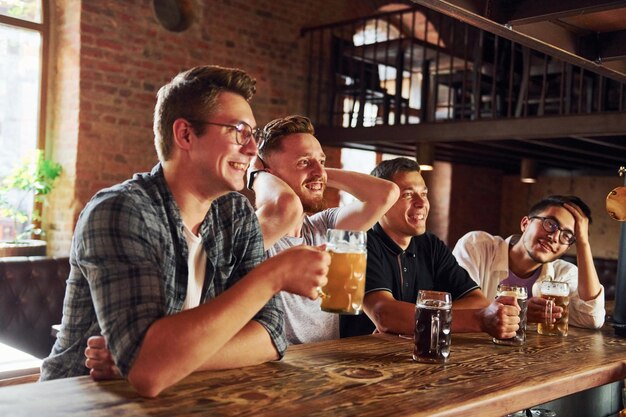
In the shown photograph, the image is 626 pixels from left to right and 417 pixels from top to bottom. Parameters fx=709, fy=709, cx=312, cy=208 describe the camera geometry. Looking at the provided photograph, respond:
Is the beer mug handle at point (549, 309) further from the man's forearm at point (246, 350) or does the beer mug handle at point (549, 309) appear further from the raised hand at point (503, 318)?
the man's forearm at point (246, 350)

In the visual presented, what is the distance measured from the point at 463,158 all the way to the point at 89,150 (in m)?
4.87

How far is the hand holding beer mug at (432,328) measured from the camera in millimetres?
1788

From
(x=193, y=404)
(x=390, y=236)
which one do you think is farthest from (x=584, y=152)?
(x=193, y=404)

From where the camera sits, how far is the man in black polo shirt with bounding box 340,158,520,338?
239cm

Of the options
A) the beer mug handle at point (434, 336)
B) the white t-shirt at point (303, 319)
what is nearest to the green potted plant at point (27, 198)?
the white t-shirt at point (303, 319)

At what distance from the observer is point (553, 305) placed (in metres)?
2.32

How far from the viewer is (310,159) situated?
2461mm

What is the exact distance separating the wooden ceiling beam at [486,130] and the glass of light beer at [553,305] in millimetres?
3628

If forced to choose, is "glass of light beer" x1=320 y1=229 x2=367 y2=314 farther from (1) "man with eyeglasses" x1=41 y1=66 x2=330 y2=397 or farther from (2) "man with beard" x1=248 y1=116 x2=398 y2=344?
(2) "man with beard" x1=248 y1=116 x2=398 y2=344

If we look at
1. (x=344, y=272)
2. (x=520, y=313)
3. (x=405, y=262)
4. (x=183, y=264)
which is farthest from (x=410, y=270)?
(x=183, y=264)

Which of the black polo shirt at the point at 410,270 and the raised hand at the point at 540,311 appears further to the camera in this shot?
the black polo shirt at the point at 410,270

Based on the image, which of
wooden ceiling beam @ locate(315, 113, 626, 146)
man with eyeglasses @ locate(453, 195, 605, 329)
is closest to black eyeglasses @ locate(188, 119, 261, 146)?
man with eyeglasses @ locate(453, 195, 605, 329)

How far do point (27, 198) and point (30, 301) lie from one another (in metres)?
2.19

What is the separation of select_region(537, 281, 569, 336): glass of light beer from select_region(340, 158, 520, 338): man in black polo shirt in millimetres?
205
